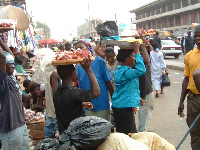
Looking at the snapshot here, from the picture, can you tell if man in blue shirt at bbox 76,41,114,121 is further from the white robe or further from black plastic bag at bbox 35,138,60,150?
the white robe

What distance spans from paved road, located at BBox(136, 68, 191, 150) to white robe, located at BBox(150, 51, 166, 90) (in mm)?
581

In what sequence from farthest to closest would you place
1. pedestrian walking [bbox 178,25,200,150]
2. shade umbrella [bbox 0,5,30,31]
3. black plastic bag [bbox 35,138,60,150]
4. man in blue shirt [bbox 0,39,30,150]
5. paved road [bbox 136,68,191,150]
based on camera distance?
1. shade umbrella [bbox 0,5,30,31]
2. paved road [bbox 136,68,191,150]
3. pedestrian walking [bbox 178,25,200,150]
4. man in blue shirt [bbox 0,39,30,150]
5. black plastic bag [bbox 35,138,60,150]

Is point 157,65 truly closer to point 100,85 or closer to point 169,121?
point 169,121

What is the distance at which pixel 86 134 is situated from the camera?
69.5 inches

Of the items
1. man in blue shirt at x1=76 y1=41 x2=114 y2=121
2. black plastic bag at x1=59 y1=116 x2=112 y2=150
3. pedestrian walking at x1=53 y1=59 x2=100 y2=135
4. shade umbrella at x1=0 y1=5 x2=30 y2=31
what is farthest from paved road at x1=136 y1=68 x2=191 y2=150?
shade umbrella at x1=0 y1=5 x2=30 y2=31

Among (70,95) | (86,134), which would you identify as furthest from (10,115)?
(86,134)

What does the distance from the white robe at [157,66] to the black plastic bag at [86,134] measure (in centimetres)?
610

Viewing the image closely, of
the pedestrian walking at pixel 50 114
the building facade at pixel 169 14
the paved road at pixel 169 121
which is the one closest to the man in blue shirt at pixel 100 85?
the pedestrian walking at pixel 50 114

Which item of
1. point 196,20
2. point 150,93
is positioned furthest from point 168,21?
point 150,93

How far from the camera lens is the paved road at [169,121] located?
4.59 meters

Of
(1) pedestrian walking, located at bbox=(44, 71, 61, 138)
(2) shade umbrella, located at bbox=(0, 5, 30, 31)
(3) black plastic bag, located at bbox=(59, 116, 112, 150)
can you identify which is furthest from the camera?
(2) shade umbrella, located at bbox=(0, 5, 30, 31)

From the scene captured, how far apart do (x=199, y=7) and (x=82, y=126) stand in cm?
3562

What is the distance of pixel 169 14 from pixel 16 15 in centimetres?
3875

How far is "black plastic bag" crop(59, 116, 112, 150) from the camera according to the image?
5.80 ft
